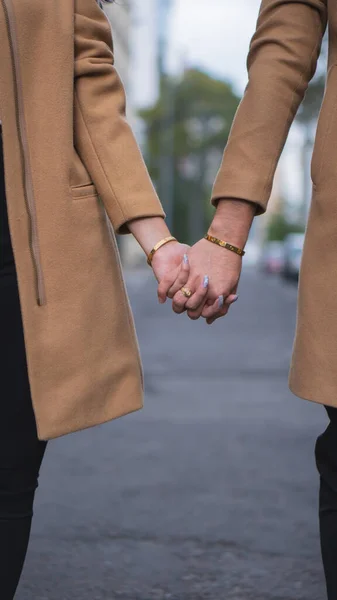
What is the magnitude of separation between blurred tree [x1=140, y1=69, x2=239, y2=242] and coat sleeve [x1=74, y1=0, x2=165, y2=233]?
216ft

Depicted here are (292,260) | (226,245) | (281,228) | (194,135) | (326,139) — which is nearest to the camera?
(326,139)

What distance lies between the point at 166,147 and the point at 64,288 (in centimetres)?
6459

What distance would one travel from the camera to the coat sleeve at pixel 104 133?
2.24 meters

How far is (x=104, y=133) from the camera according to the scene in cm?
224

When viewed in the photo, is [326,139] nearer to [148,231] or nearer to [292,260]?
[148,231]

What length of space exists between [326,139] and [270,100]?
0.18 meters

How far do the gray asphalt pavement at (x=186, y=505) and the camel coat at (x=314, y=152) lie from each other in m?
1.38

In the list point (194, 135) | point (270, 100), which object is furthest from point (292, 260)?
point (194, 135)

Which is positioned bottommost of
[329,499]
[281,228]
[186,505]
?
[281,228]

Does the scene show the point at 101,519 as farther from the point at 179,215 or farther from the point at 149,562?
the point at 179,215

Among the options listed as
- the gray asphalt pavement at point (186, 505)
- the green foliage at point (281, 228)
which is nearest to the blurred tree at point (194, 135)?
the green foliage at point (281, 228)

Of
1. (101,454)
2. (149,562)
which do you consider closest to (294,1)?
(149,562)

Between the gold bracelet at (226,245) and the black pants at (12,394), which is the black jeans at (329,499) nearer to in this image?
the gold bracelet at (226,245)

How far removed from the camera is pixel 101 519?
4.23m
